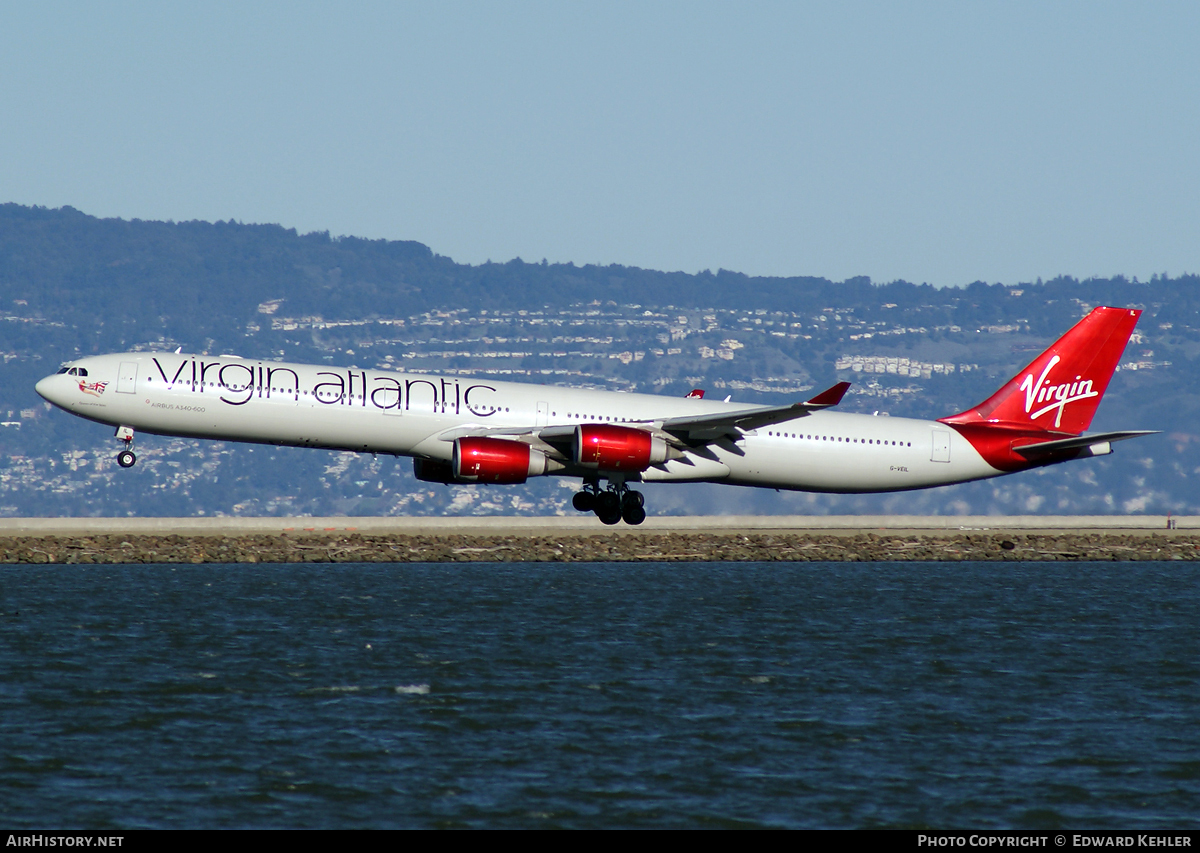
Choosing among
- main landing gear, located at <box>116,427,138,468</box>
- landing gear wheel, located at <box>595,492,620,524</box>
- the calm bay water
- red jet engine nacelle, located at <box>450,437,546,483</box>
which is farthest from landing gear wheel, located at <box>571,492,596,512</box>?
main landing gear, located at <box>116,427,138,468</box>

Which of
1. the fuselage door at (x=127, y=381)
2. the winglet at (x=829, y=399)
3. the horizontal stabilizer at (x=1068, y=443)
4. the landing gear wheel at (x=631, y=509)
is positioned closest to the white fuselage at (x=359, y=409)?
the fuselage door at (x=127, y=381)

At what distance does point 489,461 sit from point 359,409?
14.6 ft

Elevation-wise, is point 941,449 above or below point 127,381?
below

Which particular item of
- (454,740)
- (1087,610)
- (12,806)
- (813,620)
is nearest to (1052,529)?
(1087,610)

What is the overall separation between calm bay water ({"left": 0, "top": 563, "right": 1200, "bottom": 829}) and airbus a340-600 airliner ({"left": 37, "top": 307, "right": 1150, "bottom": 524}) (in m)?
4.37

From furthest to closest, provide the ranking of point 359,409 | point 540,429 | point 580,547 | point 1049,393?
point 580,547
point 1049,393
point 540,429
point 359,409

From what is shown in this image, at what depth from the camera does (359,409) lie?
46.8 m

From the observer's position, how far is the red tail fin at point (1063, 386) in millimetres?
56688

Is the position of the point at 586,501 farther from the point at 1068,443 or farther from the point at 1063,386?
the point at 1063,386

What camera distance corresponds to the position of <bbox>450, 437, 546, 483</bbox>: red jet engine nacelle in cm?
4619

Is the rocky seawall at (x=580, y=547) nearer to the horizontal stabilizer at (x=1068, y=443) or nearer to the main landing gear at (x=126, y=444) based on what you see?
the main landing gear at (x=126, y=444)

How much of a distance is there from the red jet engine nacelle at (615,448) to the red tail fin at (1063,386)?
14.0 metres

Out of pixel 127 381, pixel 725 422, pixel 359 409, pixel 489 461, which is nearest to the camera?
pixel 489 461

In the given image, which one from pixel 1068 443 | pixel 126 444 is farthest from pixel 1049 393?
pixel 126 444
